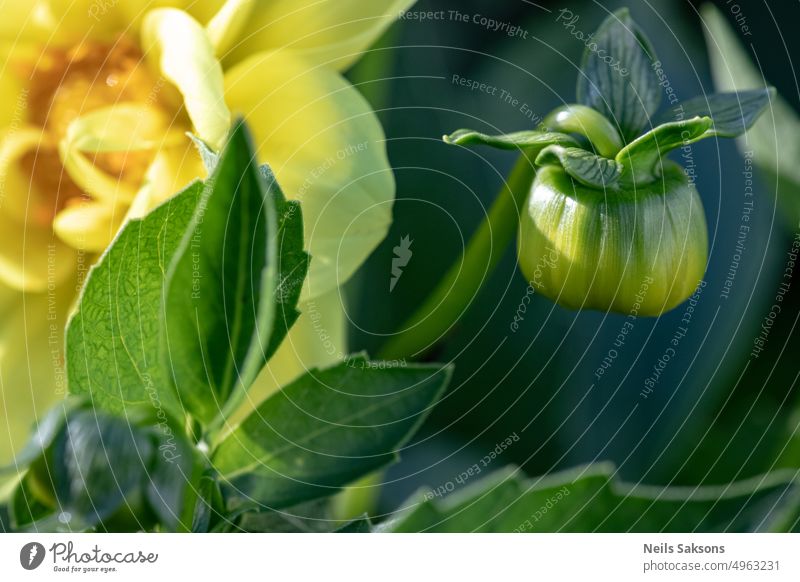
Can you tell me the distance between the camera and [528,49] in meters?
0.39

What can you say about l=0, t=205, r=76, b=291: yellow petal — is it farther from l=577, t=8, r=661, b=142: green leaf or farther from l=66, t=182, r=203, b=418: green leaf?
l=577, t=8, r=661, b=142: green leaf

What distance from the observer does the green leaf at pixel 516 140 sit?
29cm

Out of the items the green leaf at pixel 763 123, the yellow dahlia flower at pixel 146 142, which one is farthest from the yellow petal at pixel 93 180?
the green leaf at pixel 763 123

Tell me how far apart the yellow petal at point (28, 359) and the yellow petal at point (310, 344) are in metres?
0.08

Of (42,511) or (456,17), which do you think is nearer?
(42,511)

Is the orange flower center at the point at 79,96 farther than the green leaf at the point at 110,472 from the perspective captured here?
Yes

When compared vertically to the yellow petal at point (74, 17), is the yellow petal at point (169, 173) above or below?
below

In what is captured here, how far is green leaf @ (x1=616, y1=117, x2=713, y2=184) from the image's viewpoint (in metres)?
0.29

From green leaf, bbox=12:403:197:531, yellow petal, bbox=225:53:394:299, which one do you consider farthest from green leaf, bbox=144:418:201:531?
yellow petal, bbox=225:53:394:299

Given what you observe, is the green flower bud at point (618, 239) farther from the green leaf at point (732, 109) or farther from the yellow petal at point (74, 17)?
the yellow petal at point (74, 17)

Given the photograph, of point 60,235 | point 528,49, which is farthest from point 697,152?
point 60,235

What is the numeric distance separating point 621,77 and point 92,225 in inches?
7.6

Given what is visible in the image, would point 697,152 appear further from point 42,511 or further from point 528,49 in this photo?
point 42,511
